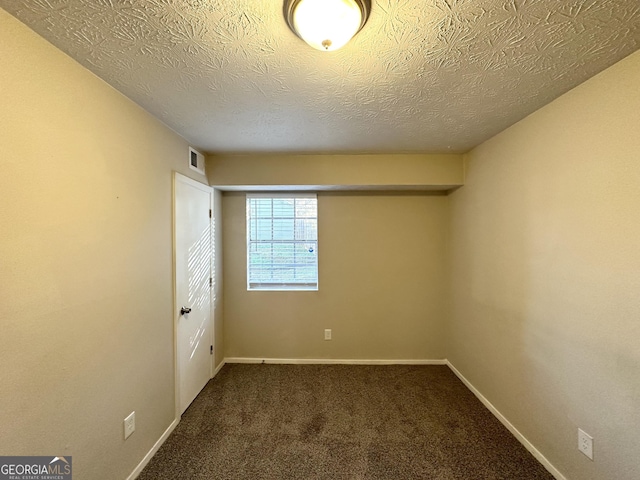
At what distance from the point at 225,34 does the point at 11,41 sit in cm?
79

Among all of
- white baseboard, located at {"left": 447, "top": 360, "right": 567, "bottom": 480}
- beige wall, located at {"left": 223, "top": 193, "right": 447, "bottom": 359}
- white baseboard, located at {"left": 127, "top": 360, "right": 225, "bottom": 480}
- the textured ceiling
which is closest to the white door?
white baseboard, located at {"left": 127, "top": 360, "right": 225, "bottom": 480}

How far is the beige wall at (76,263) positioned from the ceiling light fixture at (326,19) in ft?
3.55

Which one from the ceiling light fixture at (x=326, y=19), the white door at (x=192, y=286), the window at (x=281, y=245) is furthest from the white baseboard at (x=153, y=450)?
the ceiling light fixture at (x=326, y=19)

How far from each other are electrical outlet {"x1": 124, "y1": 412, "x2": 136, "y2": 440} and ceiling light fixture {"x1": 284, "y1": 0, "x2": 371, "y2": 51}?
7.39ft

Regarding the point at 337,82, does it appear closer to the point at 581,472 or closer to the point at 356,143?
the point at 356,143

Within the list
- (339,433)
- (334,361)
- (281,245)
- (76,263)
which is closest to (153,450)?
(339,433)

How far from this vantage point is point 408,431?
78.8 inches

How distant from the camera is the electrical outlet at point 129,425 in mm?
1523

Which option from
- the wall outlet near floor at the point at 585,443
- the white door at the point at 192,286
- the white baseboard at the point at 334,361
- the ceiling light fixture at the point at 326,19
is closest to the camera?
the ceiling light fixture at the point at 326,19

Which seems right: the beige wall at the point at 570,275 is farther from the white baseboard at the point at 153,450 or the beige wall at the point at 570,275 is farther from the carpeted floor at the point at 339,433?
the white baseboard at the point at 153,450

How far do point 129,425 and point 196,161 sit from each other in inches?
82.7

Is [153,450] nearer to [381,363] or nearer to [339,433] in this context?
[339,433]

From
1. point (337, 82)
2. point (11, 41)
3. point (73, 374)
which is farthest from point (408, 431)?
point (11, 41)

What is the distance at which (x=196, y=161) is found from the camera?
2449 millimetres
